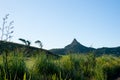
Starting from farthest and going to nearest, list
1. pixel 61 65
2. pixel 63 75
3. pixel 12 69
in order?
pixel 61 65 < pixel 63 75 < pixel 12 69

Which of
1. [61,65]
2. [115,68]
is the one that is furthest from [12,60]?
[115,68]

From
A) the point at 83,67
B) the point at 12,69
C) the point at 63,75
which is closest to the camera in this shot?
the point at 12,69

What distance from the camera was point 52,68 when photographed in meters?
12.6

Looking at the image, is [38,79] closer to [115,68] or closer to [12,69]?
[12,69]

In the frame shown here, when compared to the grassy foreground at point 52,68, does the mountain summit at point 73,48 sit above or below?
above

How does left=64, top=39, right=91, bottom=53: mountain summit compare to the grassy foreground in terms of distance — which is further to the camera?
left=64, top=39, right=91, bottom=53: mountain summit

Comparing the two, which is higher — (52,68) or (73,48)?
(73,48)

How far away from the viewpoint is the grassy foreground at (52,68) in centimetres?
1024

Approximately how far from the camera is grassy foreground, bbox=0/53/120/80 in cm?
1024

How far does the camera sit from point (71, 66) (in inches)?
534

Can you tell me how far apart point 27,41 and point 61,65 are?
3363 millimetres

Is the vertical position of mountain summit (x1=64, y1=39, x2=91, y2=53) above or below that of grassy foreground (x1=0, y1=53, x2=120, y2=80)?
above

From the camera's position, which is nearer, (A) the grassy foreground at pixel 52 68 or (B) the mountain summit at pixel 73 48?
(A) the grassy foreground at pixel 52 68

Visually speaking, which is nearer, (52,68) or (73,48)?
(52,68)
